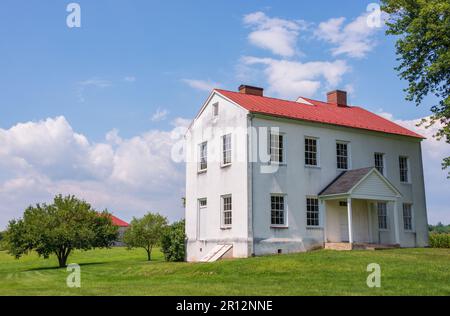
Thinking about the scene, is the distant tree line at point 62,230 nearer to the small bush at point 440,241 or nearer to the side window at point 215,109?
the side window at point 215,109

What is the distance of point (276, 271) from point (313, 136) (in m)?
10.9

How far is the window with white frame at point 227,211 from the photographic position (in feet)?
89.2

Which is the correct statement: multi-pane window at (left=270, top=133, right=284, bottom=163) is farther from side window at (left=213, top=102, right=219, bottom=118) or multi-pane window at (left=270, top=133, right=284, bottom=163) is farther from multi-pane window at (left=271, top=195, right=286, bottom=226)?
side window at (left=213, top=102, right=219, bottom=118)

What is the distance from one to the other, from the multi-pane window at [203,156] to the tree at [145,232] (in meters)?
14.9

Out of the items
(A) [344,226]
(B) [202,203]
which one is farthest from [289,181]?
(B) [202,203]

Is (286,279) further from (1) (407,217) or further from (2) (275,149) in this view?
(1) (407,217)

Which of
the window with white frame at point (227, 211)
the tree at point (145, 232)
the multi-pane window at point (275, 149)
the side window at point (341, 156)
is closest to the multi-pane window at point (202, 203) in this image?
the window with white frame at point (227, 211)

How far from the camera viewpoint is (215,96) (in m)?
29.8

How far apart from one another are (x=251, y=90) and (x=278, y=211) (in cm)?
862

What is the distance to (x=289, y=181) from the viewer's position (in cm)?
2716
